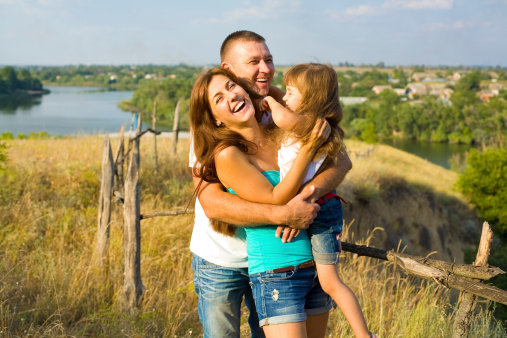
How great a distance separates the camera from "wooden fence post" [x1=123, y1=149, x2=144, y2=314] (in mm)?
3664

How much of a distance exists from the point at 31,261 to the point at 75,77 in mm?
115092

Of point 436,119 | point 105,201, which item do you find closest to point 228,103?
point 105,201

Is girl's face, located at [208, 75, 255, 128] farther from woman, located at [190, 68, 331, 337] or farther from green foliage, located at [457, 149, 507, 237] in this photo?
green foliage, located at [457, 149, 507, 237]

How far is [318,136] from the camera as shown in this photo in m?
1.81

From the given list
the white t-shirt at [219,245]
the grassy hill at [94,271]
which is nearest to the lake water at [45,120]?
the grassy hill at [94,271]

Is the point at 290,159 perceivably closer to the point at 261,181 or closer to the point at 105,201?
the point at 261,181

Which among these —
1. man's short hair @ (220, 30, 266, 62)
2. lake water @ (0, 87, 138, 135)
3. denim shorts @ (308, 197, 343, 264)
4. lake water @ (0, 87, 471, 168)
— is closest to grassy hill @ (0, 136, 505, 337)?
denim shorts @ (308, 197, 343, 264)

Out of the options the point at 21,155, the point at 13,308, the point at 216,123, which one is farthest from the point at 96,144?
the point at 216,123

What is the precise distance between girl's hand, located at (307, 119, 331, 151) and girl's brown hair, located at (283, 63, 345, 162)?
0.15 feet

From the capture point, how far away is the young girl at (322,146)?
1.82 m

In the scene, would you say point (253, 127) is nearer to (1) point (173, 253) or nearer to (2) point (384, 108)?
(1) point (173, 253)

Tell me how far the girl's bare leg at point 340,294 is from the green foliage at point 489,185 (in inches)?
740

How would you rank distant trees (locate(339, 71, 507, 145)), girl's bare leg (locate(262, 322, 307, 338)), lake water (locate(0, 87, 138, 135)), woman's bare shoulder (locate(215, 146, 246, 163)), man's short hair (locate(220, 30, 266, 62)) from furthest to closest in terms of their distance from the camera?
1. distant trees (locate(339, 71, 507, 145))
2. lake water (locate(0, 87, 138, 135))
3. man's short hair (locate(220, 30, 266, 62))
4. woman's bare shoulder (locate(215, 146, 246, 163))
5. girl's bare leg (locate(262, 322, 307, 338))

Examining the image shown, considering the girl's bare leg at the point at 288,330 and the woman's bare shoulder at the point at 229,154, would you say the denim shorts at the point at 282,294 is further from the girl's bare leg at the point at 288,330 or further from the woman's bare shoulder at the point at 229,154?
the woman's bare shoulder at the point at 229,154
